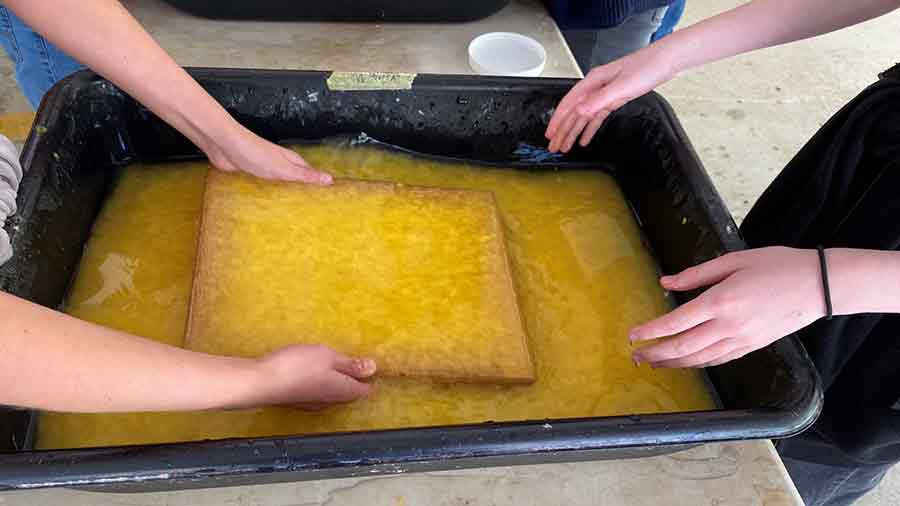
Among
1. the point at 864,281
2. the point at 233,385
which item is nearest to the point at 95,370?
the point at 233,385

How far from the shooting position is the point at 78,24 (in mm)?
794

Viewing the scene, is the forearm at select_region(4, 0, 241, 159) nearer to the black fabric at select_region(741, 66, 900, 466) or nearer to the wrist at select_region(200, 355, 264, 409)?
the wrist at select_region(200, 355, 264, 409)

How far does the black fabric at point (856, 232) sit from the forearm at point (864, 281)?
0.57 feet

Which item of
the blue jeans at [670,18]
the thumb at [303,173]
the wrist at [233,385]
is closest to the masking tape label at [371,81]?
the thumb at [303,173]

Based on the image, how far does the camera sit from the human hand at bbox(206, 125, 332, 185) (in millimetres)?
934

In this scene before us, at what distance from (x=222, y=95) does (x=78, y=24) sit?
23 cm

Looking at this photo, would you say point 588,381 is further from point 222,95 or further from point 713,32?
point 222,95

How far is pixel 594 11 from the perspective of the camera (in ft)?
4.40

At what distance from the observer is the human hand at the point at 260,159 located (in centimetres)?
93

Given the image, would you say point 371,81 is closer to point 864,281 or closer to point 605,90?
point 605,90

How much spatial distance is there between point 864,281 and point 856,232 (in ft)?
0.69

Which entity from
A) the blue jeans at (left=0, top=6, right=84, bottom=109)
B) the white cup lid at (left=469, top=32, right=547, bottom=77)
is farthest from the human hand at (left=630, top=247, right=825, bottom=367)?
the blue jeans at (left=0, top=6, right=84, bottom=109)

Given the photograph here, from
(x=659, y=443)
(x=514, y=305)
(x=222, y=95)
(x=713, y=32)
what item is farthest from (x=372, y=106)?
(x=659, y=443)

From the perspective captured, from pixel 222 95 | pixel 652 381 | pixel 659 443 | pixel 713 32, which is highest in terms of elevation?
pixel 713 32
